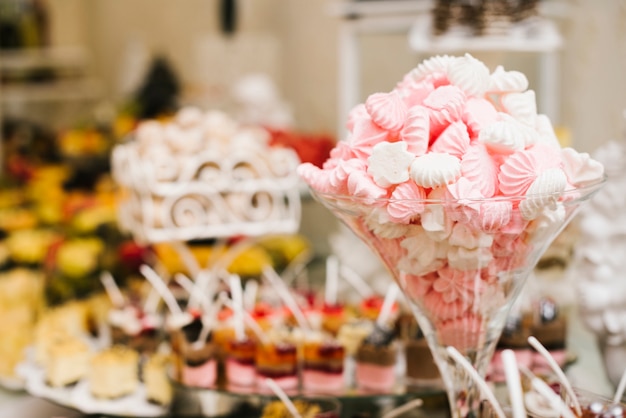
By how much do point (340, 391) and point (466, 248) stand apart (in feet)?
1.87

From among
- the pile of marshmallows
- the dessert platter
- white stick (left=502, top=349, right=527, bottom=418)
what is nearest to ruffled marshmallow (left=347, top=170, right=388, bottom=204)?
the pile of marshmallows

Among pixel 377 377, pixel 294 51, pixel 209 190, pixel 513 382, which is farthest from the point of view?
pixel 294 51

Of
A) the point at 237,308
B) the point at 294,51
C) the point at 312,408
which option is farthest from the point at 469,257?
the point at 294,51

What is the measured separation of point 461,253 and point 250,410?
0.69m

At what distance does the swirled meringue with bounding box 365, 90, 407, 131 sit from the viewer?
0.94 metres

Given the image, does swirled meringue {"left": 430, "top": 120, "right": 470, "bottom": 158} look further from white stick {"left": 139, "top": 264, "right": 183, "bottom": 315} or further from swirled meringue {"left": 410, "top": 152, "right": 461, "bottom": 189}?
white stick {"left": 139, "top": 264, "right": 183, "bottom": 315}

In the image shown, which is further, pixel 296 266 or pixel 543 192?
pixel 296 266

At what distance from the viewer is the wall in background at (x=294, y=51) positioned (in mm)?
1985

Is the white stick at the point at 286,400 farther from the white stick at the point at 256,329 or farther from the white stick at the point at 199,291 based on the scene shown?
the white stick at the point at 199,291

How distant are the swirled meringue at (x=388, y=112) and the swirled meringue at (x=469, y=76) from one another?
7cm

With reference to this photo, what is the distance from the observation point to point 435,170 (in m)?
0.87

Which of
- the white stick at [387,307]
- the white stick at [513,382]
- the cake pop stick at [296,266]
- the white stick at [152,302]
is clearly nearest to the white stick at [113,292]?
the white stick at [152,302]

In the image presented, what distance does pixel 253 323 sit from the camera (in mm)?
1437

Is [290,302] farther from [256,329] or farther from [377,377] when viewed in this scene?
[377,377]
